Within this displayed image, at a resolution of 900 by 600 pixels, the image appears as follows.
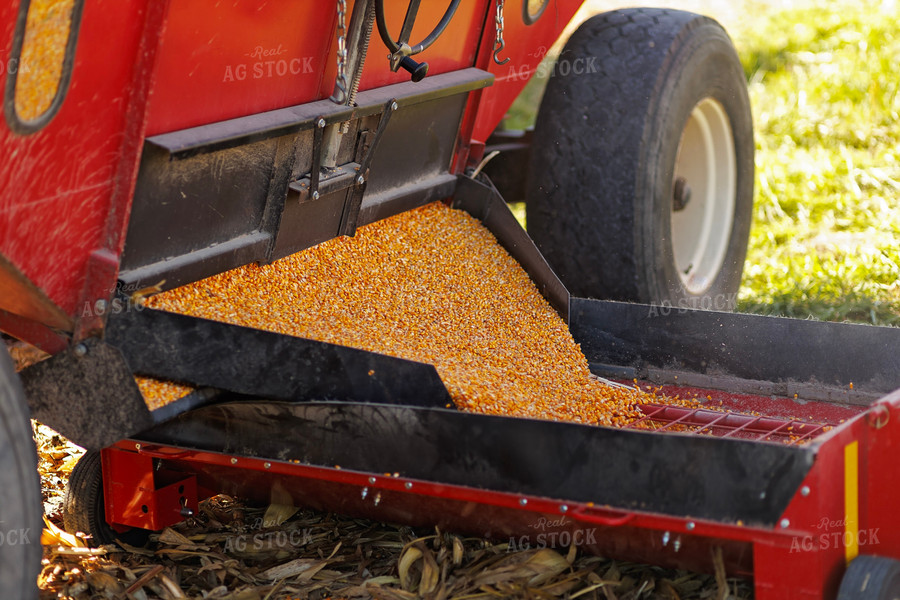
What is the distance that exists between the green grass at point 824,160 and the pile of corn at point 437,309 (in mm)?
1711

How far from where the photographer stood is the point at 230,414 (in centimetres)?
246

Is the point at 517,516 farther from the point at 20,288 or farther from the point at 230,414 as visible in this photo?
the point at 20,288

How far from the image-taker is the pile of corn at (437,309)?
8.87 ft

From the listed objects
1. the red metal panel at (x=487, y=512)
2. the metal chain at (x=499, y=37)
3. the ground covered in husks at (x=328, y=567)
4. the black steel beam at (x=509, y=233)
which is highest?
the metal chain at (x=499, y=37)

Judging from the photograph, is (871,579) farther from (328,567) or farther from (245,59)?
(245,59)

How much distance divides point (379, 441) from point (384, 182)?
1.17 meters

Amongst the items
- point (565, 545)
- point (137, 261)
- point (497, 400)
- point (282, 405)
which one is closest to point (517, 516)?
point (565, 545)

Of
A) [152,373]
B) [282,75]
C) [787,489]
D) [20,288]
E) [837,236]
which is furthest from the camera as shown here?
[837,236]

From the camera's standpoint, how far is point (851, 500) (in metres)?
2.22

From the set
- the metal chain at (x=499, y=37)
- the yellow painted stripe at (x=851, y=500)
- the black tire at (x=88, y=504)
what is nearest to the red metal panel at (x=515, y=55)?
the metal chain at (x=499, y=37)

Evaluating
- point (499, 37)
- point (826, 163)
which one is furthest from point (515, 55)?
point (826, 163)

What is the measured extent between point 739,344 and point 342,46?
158cm

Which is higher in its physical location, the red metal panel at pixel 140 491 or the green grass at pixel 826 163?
the green grass at pixel 826 163

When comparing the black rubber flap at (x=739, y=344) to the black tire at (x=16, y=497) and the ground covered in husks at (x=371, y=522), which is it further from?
the black tire at (x=16, y=497)
